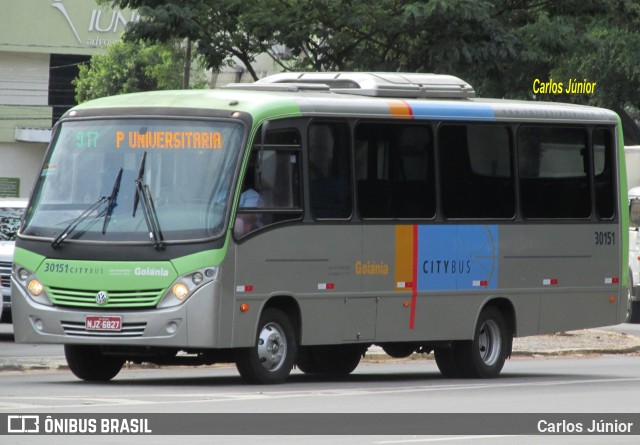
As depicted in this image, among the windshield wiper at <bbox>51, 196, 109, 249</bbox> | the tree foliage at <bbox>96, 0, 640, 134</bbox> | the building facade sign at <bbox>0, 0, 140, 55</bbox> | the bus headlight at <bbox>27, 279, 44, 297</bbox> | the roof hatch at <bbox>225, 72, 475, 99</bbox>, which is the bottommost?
the bus headlight at <bbox>27, 279, 44, 297</bbox>

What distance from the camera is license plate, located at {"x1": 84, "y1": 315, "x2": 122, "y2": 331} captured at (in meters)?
16.2

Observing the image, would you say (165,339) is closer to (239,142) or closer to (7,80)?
(239,142)

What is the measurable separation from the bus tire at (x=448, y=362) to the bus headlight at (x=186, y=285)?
4.16 meters

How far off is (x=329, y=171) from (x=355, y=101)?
93cm

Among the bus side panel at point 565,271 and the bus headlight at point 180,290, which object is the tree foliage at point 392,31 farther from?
the bus headlight at point 180,290

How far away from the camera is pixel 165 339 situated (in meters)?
16.0

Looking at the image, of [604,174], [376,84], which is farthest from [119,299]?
[604,174]

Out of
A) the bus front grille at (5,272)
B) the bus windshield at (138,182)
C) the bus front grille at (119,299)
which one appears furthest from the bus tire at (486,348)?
the bus front grille at (5,272)

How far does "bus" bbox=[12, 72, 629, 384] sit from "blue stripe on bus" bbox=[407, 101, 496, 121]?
0.07 ft

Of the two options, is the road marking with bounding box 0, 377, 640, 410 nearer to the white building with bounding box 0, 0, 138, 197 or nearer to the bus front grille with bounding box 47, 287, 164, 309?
the bus front grille with bounding box 47, 287, 164, 309

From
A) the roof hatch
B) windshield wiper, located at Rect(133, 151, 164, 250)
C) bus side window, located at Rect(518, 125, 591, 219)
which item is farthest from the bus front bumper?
bus side window, located at Rect(518, 125, 591, 219)

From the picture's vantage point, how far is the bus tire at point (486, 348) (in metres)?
19.2

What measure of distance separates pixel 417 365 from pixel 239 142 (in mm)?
6750

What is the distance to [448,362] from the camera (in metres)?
19.5
